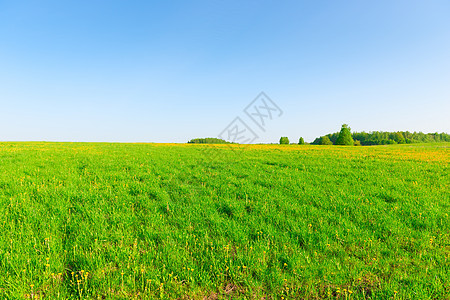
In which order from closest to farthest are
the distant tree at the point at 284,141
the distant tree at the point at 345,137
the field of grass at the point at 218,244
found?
the field of grass at the point at 218,244 < the distant tree at the point at 345,137 < the distant tree at the point at 284,141

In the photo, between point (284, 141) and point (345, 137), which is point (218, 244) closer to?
point (345, 137)

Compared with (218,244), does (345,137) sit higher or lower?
higher

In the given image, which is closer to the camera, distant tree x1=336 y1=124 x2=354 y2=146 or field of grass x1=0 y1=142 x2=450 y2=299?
field of grass x1=0 y1=142 x2=450 y2=299

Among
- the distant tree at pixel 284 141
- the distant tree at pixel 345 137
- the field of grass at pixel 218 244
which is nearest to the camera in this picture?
the field of grass at pixel 218 244

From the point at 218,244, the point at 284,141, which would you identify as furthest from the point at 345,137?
the point at 218,244

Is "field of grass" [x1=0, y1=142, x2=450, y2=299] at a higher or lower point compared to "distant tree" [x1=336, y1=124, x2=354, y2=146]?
lower

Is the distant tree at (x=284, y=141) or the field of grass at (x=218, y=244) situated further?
the distant tree at (x=284, y=141)

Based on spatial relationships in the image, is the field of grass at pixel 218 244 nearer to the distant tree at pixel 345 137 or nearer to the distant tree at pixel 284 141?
the distant tree at pixel 345 137

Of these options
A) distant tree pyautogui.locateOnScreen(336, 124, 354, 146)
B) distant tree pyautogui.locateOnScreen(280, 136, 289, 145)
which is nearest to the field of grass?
distant tree pyautogui.locateOnScreen(336, 124, 354, 146)

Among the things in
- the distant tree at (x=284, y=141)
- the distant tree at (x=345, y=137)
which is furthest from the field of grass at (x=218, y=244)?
the distant tree at (x=284, y=141)

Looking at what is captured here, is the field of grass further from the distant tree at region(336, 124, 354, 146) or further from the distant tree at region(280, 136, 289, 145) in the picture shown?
the distant tree at region(280, 136, 289, 145)

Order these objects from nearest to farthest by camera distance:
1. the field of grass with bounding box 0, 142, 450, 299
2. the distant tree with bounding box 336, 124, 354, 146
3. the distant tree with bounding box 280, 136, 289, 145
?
1. the field of grass with bounding box 0, 142, 450, 299
2. the distant tree with bounding box 336, 124, 354, 146
3. the distant tree with bounding box 280, 136, 289, 145

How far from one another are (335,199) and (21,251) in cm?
701

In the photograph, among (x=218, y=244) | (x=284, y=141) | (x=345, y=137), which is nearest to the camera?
(x=218, y=244)
